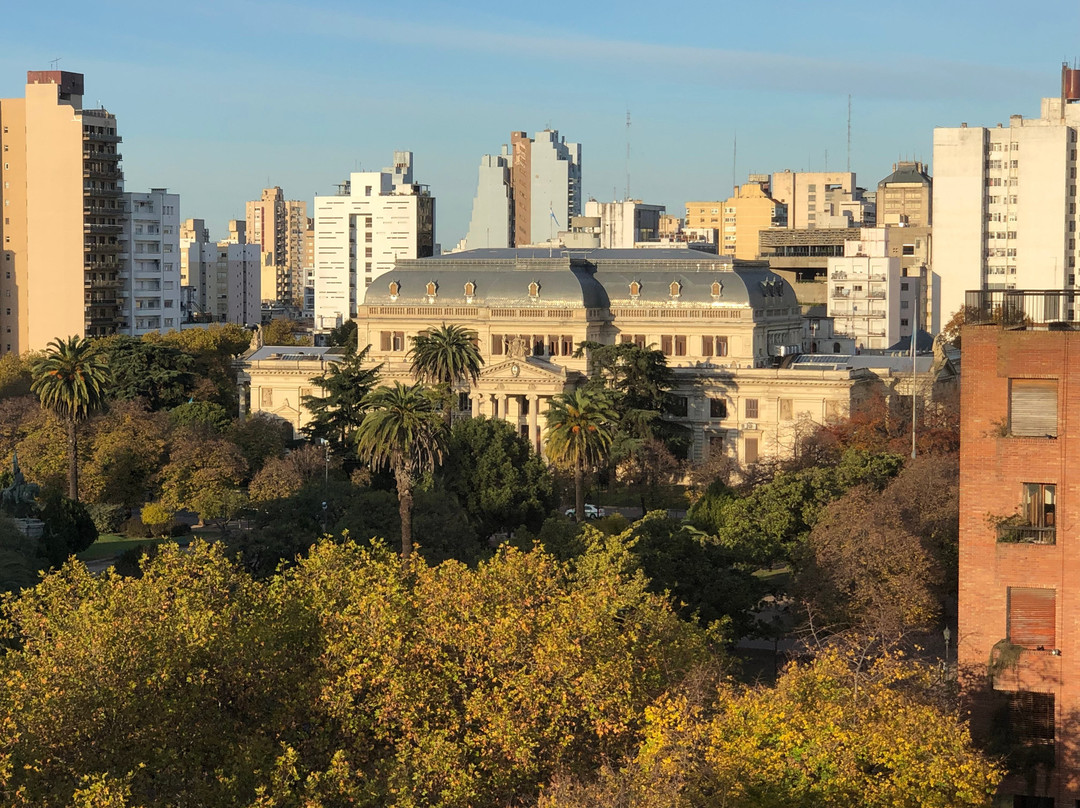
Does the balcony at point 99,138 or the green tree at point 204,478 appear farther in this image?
the balcony at point 99,138

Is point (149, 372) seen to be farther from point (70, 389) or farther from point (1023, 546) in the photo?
point (1023, 546)

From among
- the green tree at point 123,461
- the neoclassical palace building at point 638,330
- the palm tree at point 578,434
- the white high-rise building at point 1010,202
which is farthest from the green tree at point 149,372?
the white high-rise building at point 1010,202

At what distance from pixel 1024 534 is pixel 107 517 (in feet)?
234

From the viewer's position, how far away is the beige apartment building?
6845 inches

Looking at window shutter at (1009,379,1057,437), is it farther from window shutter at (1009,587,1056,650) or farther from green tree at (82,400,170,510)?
green tree at (82,400,170,510)

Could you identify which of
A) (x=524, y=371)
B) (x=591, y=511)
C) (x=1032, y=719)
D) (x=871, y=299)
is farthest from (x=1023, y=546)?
(x=871, y=299)

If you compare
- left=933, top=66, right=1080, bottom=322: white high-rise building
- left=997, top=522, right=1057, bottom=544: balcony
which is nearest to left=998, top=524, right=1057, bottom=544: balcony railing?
left=997, top=522, right=1057, bottom=544: balcony

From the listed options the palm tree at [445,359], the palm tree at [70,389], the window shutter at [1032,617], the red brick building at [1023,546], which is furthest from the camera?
the palm tree at [445,359]

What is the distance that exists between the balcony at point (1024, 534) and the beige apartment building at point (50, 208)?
138 m

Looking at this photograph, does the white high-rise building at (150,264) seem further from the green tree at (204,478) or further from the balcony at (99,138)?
the green tree at (204,478)

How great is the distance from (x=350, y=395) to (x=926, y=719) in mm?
81051

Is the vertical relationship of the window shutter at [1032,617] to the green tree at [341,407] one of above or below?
below

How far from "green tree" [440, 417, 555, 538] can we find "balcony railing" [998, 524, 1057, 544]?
5758cm

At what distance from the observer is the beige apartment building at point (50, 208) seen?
17388 cm
